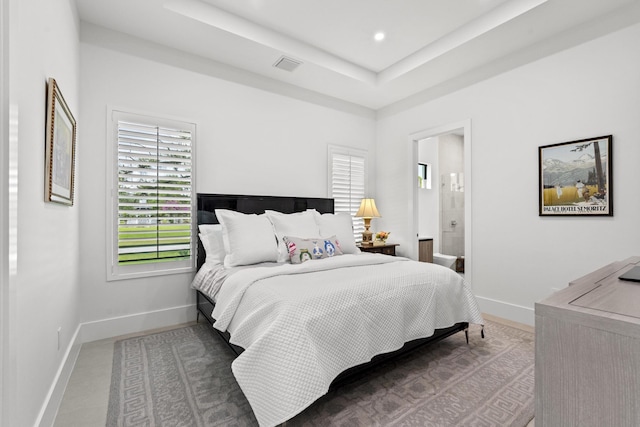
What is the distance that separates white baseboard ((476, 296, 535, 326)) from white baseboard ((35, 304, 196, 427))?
3222mm

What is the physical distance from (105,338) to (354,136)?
3.91m

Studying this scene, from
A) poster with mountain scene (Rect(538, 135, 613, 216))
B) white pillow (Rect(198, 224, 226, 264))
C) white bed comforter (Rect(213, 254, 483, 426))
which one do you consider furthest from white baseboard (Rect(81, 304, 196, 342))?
poster with mountain scene (Rect(538, 135, 613, 216))

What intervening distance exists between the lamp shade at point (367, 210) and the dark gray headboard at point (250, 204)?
45 cm

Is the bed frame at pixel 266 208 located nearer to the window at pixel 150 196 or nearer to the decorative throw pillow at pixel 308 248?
the window at pixel 150 196

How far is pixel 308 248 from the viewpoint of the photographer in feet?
9.87

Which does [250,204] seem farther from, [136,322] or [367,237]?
[367,237]

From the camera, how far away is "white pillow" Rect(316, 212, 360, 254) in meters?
3.47

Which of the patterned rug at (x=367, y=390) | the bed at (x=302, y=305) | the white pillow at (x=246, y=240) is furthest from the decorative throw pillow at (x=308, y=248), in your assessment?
the patterned rug at (x=367, y=390)

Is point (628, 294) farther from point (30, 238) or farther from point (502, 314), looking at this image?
point (502, 314)

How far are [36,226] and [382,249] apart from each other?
12.0 feet

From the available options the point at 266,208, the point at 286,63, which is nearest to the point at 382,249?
the point at 266,208

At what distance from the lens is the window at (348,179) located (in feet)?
14.8

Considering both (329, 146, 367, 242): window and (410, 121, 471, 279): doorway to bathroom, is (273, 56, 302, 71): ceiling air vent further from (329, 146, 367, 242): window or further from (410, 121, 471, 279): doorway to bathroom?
(410, 121, 471, 279): doorway to bathroom

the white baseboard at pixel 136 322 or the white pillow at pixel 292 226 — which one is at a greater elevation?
the white pillow at pixel 292 226
